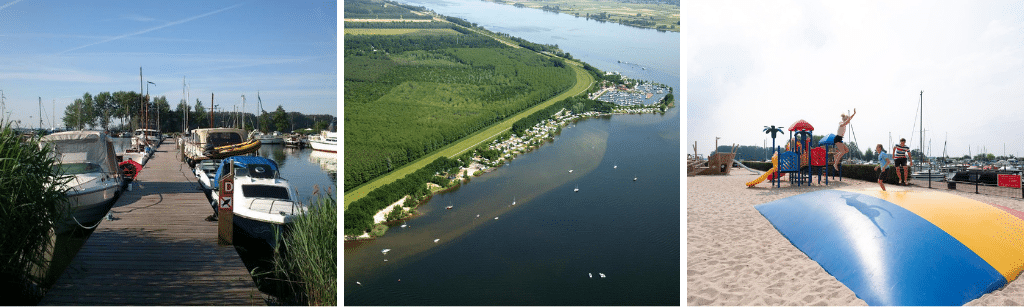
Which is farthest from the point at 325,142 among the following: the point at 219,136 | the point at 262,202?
the point at 262,202

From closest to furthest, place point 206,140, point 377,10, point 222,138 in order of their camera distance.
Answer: point 206,140
point 377,10
point 222,138

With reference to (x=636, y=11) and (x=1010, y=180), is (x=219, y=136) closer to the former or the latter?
(x=636, y=11)

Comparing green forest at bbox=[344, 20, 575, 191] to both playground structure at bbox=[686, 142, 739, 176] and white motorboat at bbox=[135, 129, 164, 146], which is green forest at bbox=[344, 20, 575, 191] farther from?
playground structure at bbox=[686, 142, 739, 176]

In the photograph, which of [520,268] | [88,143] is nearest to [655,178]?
[520,268]

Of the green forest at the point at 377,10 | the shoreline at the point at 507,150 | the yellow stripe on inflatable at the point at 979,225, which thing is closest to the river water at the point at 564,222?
the shoreline at the point at 507,150

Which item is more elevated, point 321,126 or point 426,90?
point 426,90

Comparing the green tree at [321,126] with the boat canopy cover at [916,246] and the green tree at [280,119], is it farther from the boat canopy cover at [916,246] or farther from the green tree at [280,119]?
the boat canopy cover at [916,246]
